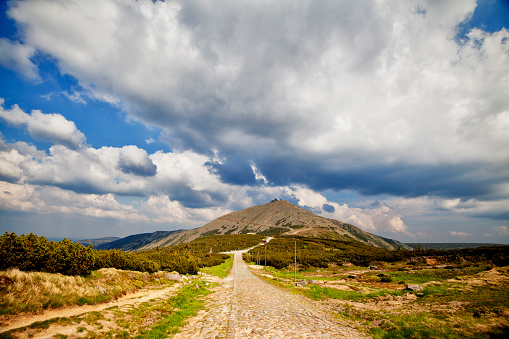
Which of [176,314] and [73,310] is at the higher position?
[73,310]

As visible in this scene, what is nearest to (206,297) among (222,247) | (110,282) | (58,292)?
(110,282)

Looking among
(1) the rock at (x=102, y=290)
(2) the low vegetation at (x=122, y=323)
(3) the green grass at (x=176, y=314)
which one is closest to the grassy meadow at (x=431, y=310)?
(3) the green grass at (x=176, y=314)

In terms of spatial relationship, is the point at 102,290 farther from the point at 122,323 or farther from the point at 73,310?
the point at 122,323

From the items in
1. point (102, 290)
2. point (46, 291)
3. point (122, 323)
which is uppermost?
point (46, 291)

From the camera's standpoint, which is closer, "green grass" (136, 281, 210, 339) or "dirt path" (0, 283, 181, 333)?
"dirt path" (0, 283, 181, 333)

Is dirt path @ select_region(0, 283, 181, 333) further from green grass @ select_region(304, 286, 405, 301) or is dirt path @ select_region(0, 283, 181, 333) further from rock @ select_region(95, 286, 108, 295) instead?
green grass @ select_region(304, 286, 405, 301)

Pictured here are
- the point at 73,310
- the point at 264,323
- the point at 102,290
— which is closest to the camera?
the point at 73,310

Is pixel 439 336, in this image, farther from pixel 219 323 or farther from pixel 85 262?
pixel 85 262

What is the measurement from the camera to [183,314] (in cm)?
1559

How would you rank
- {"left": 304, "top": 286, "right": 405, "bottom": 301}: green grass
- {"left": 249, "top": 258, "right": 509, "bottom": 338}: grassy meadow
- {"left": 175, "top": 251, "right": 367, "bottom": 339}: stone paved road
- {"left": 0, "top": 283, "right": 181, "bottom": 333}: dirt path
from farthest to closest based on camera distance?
{"left": 304, "top": 286, "right": 405, "bottom": 301}: green grass → {"left": 249, "top": 258, "right": 509, "bottom": 338}: grassy meadow → {"left": 175, "top": 251, "right": 367, "bottom": 339}: stone paved road → {"left": 0, "top": 283, "right": 181, "bottom": 333}: dirt path

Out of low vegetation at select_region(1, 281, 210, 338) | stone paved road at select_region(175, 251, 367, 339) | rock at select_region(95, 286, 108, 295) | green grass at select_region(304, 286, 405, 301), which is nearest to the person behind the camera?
A: low vegetation at select_region(1, 281, 210, 338)

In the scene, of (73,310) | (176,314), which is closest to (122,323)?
(73,310)

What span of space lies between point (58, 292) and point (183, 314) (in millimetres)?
A: 8174

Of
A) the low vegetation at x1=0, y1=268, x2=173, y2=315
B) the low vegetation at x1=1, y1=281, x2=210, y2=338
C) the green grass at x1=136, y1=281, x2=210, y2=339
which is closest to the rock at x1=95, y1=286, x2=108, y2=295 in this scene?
the low vegetation at x1=0, y1=268, x2=173, y2=315
